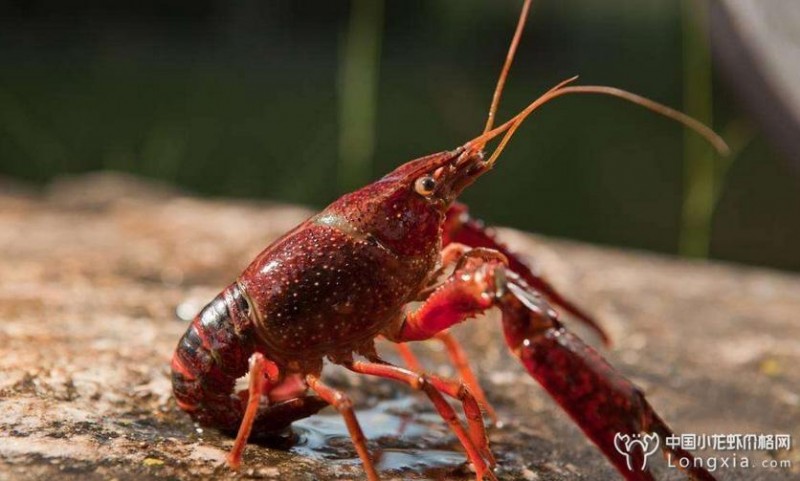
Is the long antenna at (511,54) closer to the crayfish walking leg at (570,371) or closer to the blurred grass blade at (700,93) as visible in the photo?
the crayfish walking leg at (570,371)

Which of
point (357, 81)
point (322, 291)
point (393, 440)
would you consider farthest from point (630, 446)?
point (357, 81)

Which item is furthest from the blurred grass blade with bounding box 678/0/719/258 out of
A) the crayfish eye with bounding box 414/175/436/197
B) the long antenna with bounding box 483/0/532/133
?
the crayfish eye with bounding box 414/175/436/197

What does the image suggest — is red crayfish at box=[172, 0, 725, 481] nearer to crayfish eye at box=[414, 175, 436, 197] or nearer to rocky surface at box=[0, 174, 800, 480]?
crayfish eye at box=[414, 175, 436, 197]

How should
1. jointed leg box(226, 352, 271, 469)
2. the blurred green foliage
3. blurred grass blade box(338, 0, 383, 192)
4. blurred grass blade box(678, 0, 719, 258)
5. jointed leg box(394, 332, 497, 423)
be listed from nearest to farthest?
1. jointed leg box(226, 352, 271, 469)
2. jointed leg box(394, 332, 497, 423)
3. blurred grass blade box(678, 0, 719, 258)
4. blurred grass blade box(338, 0, 383, 192)
5. the blurred green foliage

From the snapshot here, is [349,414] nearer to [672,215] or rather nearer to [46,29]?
[672,215]

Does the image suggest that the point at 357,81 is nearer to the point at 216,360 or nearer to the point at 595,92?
the point at 595,92

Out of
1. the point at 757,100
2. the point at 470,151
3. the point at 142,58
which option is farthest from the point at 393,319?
the point at 142,58
